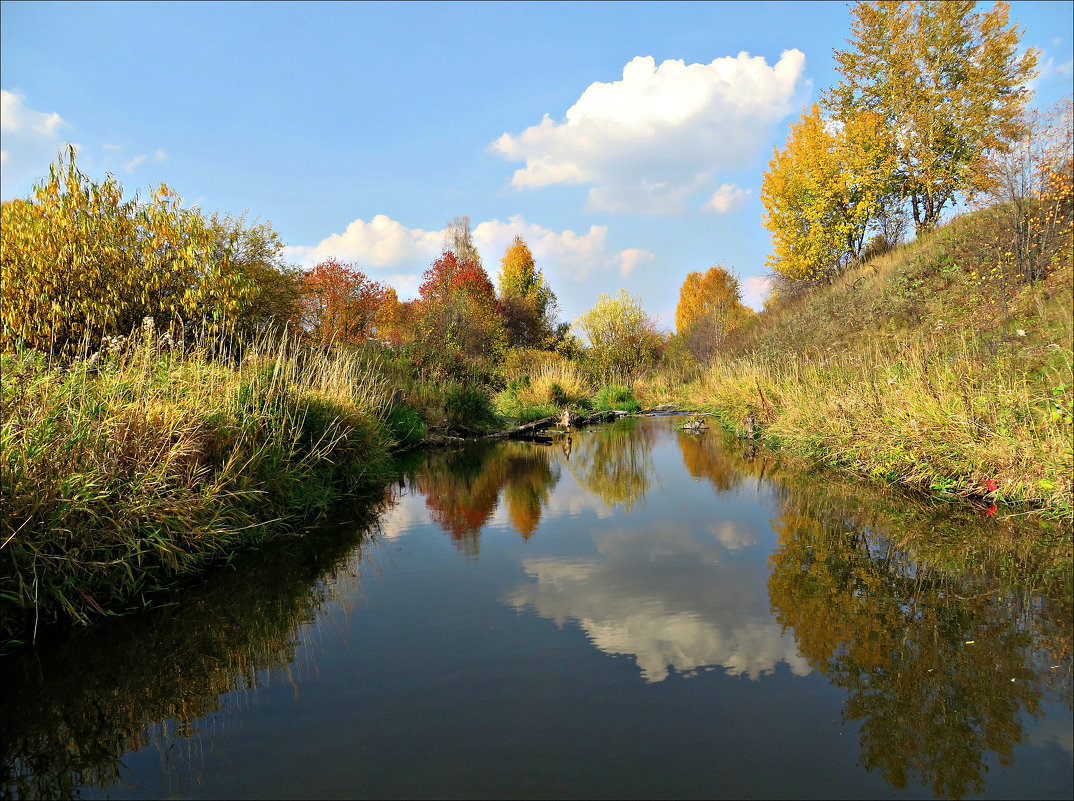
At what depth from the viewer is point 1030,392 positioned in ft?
19.5

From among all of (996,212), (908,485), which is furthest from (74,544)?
(996,212)

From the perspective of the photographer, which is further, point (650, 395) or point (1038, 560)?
point (650, 395)

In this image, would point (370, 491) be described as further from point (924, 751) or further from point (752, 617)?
point (924, 751)

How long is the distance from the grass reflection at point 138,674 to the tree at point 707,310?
88.8ft

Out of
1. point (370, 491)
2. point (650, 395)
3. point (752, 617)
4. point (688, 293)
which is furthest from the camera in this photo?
point (688, 293)

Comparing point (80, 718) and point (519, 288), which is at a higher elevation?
point (519, 288)

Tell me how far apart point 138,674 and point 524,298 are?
4249 cm

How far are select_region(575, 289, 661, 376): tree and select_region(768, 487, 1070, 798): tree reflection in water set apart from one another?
1032 inches

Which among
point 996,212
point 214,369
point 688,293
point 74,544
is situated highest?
point 688,293

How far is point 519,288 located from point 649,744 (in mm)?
44736

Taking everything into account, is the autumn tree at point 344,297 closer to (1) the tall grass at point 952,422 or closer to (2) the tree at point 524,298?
(2) the tree at point 524,298

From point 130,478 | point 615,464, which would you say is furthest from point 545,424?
point 130,478

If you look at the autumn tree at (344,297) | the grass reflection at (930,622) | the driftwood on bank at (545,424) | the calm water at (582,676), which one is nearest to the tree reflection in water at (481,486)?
the calm water at (582,676)

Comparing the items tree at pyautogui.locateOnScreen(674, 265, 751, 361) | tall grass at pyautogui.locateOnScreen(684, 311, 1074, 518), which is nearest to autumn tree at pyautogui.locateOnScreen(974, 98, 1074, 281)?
tall grass at pyautogui.locateOnScreen(684, 311, 1074, 518)
